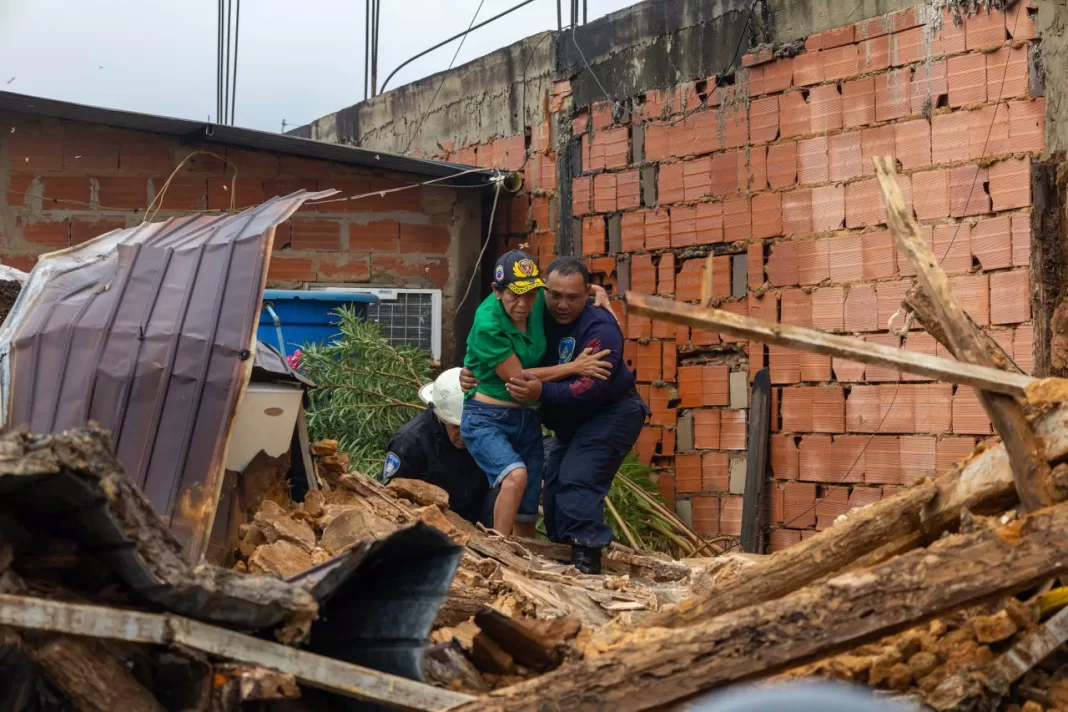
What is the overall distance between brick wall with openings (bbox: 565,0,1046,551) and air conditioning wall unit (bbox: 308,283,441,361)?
4.34ft

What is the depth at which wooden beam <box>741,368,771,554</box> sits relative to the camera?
6.98 meters

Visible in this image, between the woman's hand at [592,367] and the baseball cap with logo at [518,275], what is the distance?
15.4 inches

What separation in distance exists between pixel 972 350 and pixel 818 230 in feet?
12.5

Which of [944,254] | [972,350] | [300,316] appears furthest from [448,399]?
[972,350]

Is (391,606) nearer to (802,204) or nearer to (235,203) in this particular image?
(802,204)

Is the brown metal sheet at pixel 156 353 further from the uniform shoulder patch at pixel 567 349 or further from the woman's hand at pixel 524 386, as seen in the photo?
the uniform shoulder patch at pixel 567 349

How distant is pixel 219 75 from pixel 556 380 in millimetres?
9584

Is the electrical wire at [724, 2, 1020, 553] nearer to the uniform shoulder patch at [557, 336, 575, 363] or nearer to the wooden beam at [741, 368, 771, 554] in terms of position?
the wooden beam at [741, 368, 771, 554]

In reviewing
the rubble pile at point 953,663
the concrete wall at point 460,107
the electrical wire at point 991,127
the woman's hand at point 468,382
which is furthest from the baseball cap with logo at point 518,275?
the concrete wall at point 460,107

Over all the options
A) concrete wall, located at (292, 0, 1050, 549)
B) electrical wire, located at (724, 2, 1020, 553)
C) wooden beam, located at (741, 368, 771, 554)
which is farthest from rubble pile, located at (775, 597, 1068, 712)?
wooden beam, located at (741, 368, 771, 554)

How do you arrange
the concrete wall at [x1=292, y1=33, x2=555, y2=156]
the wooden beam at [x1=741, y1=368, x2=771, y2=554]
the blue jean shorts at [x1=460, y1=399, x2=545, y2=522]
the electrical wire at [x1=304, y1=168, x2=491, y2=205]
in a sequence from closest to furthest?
the blue jean shorts at [x1=460, y1=399, x2=545, y2=522]
the wooden beam at [x1=741, y1=368, x2=771, y2=554]
the electrical wire at [x1=304, y1=168, x2=491, y2=205]
the concrete wall at [x1=292, y1=33, x2=555, y2=156]

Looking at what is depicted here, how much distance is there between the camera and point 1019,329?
5805 millimetres

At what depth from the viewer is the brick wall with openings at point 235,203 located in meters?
8.16

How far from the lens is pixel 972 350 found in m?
3.02
